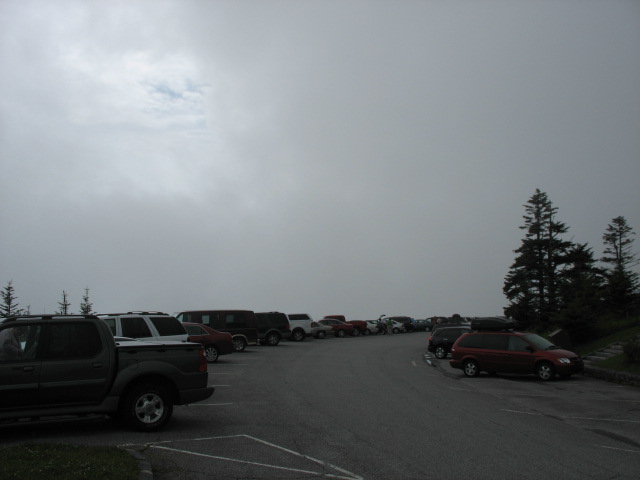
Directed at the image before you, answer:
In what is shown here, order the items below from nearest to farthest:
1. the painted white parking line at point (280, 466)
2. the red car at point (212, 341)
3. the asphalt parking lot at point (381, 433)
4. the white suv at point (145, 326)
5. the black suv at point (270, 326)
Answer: the painted white parking line at point (280, 466)
the asphalt parking lot at point (381, 433)
the white suv at point (145, 326)
the red car at point (212, 341)
the black suv at point (270, 326)

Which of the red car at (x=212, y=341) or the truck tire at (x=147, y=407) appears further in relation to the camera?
the red car at (x=212, y=341)

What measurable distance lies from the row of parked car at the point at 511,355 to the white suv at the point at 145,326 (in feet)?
36.2

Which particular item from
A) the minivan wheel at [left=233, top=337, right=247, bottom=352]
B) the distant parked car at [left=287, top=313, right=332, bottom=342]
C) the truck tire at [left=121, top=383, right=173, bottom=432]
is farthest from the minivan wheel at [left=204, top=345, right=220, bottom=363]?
the distant parked car at [left=287, top=313, right=332, bottom=342]

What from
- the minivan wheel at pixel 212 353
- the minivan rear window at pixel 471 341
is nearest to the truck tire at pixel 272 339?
the minivan wheel at pixel 212 353

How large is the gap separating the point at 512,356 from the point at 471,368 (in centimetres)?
164

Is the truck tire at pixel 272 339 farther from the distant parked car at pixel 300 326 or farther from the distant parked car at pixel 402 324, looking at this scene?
the distant parked car at pixel 402 324

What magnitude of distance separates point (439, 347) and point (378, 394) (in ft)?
51.3

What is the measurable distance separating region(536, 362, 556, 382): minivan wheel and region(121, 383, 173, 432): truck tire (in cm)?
1515

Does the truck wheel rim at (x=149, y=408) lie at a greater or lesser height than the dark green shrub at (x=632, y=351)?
lesser

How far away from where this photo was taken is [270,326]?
123 feet

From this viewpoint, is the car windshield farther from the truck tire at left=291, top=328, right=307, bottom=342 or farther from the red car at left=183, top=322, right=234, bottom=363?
the truck tire at left=291, top=328, right=307, bottom=342

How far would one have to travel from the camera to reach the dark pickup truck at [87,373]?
8727mm

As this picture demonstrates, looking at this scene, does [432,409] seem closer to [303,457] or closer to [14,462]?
[303,457]

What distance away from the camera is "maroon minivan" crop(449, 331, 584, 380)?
20547 mm
